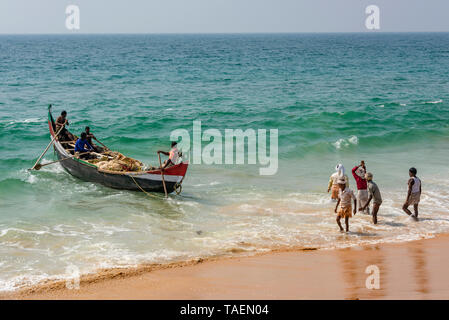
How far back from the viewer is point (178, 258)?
972 centimetres

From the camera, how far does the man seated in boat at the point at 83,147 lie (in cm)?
1499

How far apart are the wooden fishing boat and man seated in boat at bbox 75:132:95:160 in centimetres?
28

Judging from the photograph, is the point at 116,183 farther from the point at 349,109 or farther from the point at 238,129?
the point at 349,109

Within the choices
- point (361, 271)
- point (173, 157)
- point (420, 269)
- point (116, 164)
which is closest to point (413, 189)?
point (420, 269)

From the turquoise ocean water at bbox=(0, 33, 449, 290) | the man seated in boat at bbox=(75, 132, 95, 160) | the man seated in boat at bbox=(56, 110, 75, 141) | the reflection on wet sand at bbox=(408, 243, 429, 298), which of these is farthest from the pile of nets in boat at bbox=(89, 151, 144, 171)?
the reflection on wet sand at bbox=(408, 243, 429, 298)

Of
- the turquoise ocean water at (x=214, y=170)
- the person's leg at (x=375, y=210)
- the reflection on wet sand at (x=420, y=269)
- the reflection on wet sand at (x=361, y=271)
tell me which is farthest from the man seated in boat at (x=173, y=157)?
the reflection on wet sand at (x=420, y=269)

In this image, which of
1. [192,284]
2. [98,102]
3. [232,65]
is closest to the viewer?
[192,284]

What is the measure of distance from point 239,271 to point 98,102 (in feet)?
80.5

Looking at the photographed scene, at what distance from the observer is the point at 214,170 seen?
17.3 metres

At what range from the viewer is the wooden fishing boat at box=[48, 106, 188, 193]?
44.2 ft

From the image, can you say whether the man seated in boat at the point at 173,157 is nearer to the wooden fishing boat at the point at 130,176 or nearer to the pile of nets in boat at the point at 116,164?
the wooden fishing boat at the point at 130,176

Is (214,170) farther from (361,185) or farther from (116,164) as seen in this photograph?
(361,185)

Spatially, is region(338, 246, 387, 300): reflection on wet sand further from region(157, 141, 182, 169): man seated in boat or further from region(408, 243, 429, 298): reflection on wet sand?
region(157, 141, 182, 169): man seated in boat
